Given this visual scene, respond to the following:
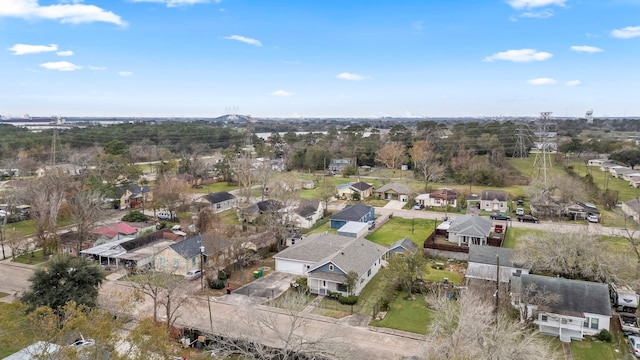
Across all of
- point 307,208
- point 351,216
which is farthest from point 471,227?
point 307,208

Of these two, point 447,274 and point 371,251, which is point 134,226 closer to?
point 371,251

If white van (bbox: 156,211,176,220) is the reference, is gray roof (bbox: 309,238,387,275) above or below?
above

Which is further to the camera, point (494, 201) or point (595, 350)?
point (494, 201)

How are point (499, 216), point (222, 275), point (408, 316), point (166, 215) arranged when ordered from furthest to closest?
1. point (166, 215)
2. point (499, 216)
3. point (222, 275)
4. point (408, 316)

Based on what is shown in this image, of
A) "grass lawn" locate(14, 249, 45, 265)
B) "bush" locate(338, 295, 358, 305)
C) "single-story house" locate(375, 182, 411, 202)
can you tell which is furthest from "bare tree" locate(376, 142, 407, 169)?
"grass lawn" locate(14, 249, 45, 265)

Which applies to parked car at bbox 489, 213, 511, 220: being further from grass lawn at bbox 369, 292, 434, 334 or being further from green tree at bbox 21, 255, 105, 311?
green tree at bbox 21, 255, 105, 311

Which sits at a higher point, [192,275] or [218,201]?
[218,201]

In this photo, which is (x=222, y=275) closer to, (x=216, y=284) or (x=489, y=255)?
(x=216, y=284)
